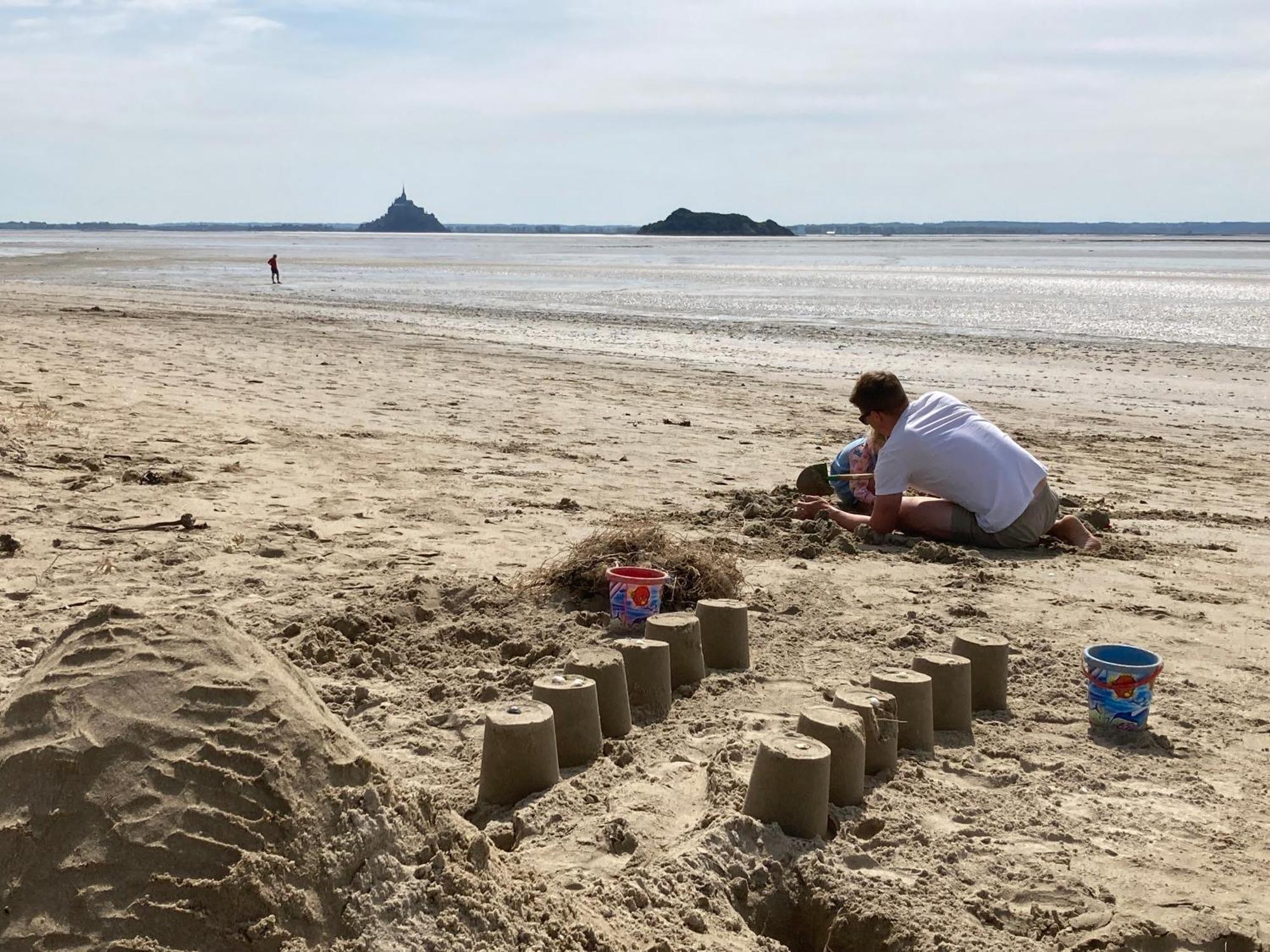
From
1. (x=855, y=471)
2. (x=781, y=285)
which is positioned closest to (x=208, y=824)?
(x=855, y=471)

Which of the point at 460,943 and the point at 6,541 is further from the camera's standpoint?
the point at 6,541

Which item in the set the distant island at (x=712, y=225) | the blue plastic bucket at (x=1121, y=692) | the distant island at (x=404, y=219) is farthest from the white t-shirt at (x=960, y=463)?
the distant island at (x=404, y=219)

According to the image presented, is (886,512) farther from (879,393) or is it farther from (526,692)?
(526,692)

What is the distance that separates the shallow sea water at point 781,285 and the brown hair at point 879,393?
575 inches

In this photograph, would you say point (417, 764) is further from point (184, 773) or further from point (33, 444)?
point (33, 444)

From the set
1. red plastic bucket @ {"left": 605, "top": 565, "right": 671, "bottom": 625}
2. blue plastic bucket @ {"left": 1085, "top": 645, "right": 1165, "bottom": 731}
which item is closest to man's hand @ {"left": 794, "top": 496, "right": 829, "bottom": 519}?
red plastic bucket @ {"left": 605, "top": 565, "right": 671, "bottom": 625}

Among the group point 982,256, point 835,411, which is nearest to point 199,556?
point 835,411

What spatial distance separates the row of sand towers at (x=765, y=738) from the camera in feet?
10.4

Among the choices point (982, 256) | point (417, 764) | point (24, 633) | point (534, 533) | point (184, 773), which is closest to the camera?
point (184, 773)

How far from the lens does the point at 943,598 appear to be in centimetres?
537

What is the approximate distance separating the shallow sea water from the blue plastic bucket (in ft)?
54.2

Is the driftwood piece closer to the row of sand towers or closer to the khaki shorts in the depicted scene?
the row of sand towers

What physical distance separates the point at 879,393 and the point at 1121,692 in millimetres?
2471

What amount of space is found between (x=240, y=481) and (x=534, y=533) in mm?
1982
